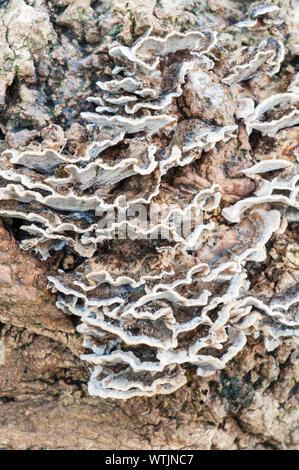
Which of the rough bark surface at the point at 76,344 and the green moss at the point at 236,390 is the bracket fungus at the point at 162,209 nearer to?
the rough bark surface at the point at 76,344

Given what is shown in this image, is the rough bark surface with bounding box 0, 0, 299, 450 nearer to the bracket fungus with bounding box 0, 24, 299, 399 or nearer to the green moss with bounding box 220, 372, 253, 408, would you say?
the green moss with bounding box 220, 372, 253, 408

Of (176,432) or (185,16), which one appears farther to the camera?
(176,432)

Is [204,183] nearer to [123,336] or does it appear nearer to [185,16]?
[123,336]

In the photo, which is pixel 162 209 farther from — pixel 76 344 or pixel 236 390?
pixel 236 390

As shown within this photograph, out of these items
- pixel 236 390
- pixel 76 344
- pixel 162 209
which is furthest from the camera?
pixel 236 390

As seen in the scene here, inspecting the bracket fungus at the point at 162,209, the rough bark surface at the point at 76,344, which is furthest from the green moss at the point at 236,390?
the bracket fungus at the point at 162,209

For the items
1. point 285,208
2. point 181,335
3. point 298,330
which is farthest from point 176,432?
point 285,208

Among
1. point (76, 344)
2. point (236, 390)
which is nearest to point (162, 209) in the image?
point (76, 344)
